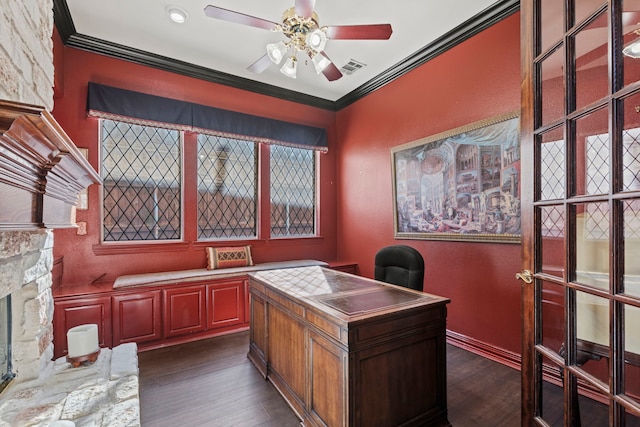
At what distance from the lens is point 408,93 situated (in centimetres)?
359

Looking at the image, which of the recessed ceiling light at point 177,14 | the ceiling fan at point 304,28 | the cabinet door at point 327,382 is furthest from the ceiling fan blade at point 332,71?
the cabinet door at point 327,382

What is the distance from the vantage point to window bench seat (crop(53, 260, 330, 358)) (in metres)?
2.75

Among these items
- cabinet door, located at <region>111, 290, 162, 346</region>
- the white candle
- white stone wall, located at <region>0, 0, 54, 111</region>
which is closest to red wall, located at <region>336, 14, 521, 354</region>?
cabinet door, located at <region>111, 290, 162, 346</region>

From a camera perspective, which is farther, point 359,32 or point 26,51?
point 359,32

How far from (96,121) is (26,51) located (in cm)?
210

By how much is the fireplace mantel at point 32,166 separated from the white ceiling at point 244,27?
1.97 metres

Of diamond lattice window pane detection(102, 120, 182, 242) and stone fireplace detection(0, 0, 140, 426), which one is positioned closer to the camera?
stone fireplace detection(0, 0, 140, 426)

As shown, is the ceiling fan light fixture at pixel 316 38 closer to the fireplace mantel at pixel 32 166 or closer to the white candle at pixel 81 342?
the fireplace mantel at pixel 32 166

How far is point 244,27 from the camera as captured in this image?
2967 mm

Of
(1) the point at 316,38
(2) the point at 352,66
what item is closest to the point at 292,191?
(2) the point at 352,66

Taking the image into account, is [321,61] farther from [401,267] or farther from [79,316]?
[79,316]

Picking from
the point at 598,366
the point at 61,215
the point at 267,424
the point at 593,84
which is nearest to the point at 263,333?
the point at 267,424

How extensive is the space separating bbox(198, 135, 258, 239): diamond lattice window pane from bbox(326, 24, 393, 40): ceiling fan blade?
2.37m

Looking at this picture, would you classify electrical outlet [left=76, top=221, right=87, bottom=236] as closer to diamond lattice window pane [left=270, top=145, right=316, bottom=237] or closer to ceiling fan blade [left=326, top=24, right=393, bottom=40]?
diamond lattice window pane [left=270, top=145, right=316, bottom=237]
